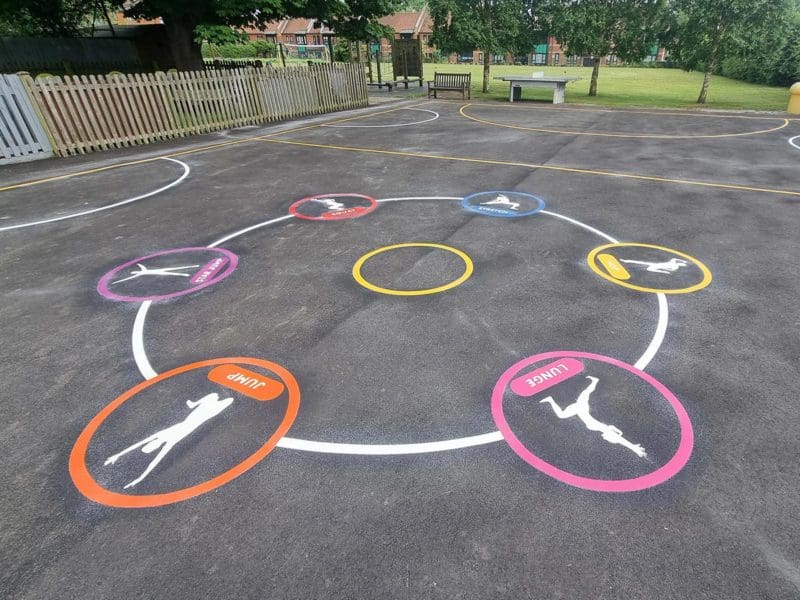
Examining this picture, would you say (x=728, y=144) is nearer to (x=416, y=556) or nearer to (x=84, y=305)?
(x=416, y=556)

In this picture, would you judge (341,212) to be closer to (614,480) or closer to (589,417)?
(589,417)

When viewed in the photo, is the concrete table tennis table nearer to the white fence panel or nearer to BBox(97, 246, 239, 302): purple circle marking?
the white fence panel

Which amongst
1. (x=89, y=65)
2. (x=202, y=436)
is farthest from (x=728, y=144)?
(x=89, y=65)

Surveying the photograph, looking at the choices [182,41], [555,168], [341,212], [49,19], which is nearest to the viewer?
[341,212]

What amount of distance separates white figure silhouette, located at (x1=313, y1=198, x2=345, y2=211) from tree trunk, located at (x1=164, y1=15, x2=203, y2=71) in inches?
645

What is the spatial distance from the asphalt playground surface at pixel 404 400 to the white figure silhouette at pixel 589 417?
0.08 ft

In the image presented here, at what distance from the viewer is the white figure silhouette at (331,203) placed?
9.11 metres

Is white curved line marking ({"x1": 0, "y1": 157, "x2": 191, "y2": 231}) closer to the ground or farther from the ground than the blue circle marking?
farther from the ground

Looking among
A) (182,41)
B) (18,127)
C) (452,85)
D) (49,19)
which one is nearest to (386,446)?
(18,127)

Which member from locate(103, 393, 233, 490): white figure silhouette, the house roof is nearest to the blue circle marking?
locate(103, 393, 233, 490): white figure silhouette

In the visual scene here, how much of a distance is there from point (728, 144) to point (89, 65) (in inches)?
1308

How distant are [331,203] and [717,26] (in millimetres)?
22073

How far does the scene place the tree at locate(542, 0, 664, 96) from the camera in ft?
75.2

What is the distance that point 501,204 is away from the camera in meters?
9.02
